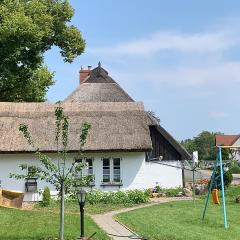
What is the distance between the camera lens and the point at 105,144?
89.6 feet

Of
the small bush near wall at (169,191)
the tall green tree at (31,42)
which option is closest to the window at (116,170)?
the small bush near wall at (169,191)

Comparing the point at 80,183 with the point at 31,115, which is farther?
the point at 31,115

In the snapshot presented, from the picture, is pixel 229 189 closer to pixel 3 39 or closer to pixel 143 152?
pixel 143 152

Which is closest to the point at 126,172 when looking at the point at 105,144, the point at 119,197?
the point at 105,144

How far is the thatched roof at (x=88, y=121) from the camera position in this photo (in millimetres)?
27098

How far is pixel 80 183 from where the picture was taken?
13539 mm

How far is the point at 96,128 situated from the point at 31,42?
25.8ft

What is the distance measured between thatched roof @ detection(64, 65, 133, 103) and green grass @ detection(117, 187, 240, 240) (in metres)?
17.7

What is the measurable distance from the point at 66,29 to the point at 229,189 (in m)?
15.5

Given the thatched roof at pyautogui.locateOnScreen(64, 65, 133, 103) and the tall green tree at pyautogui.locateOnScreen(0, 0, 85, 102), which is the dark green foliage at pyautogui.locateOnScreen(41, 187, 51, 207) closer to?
the tall green tree at pyautogui.locateOnScreen(0, 0, 85, 102)

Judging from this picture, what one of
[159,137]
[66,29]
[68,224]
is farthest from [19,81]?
[68,224]

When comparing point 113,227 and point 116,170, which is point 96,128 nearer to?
point 116,170

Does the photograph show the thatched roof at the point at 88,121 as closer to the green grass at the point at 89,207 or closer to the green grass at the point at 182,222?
the green grass at the point at 89,207

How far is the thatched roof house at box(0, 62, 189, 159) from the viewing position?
2712cm
